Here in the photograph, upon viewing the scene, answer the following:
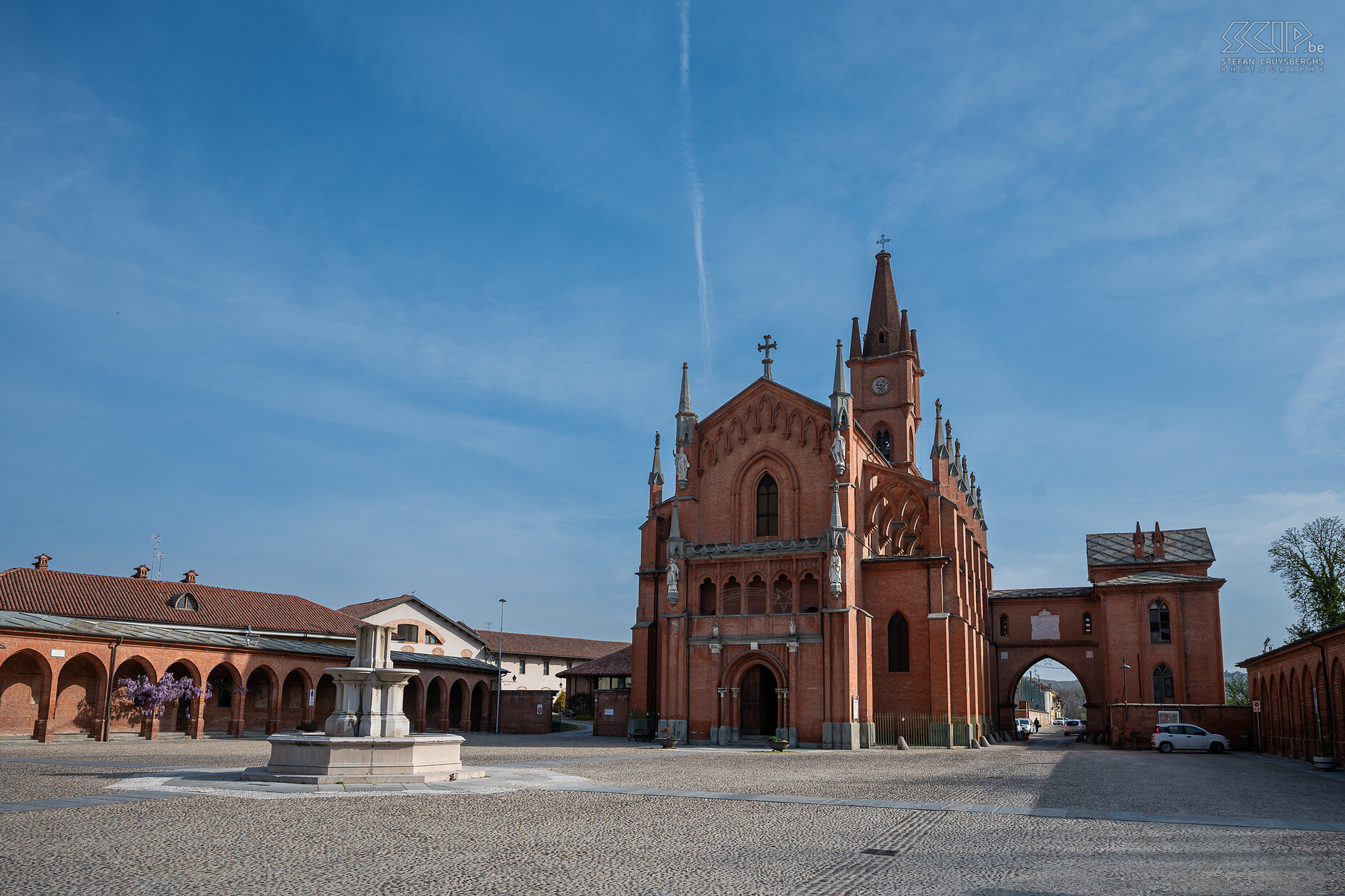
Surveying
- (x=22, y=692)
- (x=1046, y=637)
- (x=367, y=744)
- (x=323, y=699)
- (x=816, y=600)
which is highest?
(x=816, y=600)

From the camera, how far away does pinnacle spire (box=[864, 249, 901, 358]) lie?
68.1m

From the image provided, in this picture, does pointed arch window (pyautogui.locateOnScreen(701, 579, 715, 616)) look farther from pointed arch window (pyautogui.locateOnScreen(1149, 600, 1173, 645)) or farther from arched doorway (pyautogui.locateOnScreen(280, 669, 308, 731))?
pointed arch window (pyautogui.locateOnScreen(1149, 600, 1173, 645))

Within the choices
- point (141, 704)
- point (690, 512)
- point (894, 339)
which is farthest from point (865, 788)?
point (894, 339)

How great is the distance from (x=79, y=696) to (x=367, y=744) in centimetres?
2807

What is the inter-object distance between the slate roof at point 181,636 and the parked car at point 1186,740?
37.2 metres

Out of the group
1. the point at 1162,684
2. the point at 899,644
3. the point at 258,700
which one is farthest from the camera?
the point at 1162,684

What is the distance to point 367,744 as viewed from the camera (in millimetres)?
19531

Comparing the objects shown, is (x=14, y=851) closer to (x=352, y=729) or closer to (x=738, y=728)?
(x=352, y=729)

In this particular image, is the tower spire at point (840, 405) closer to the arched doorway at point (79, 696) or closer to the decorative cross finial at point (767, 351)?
the decorative cross finial at point (767, 351)

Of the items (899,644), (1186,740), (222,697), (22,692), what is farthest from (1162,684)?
(22,692)

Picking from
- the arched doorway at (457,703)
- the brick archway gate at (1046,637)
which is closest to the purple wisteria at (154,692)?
the arched doorway at (457,703)

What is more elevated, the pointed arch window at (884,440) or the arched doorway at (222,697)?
the pointed arch window at (884,440)

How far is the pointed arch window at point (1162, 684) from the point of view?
182 feet

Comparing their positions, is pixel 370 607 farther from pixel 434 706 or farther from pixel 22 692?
pixel 22 692
